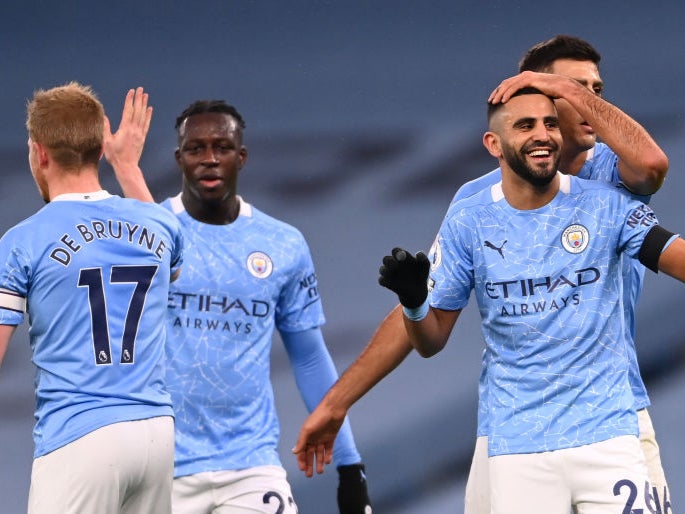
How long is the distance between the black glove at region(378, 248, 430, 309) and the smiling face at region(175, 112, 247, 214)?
1574 millimetres

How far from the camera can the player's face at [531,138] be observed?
460cm

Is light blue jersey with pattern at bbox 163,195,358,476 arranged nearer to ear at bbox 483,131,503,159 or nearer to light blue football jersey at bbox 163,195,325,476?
light blue football jersey at bbox 163,195,325,476

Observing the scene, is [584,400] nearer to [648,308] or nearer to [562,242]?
[562,242]

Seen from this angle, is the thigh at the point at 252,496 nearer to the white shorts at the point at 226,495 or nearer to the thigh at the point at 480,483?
the white shorts at the point at 226,495

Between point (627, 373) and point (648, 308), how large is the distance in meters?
3.32

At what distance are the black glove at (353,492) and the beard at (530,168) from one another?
5.35 feet

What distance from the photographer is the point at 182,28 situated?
8148 mm

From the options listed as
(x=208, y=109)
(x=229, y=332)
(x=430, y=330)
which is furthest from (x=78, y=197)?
(x=208, y=109)

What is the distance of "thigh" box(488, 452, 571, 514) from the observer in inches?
173

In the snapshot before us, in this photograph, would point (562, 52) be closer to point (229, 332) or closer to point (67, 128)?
point (229, 332)

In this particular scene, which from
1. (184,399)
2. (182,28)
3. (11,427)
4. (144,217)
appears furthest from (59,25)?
(144,217)

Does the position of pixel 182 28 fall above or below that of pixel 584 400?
above

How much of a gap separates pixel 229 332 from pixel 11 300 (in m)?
1.49

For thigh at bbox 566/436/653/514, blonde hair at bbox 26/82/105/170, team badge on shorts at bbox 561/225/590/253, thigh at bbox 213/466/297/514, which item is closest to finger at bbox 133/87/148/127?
blonde hair at bbox 26/82/105/170
